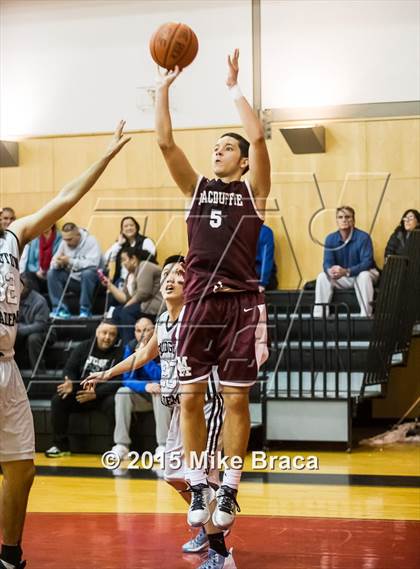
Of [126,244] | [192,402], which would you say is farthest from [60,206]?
[126,244]

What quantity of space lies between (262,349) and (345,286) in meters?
3.05

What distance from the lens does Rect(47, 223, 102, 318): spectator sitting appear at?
6492 mm

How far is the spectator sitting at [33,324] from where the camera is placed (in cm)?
677

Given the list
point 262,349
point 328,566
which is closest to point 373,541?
point 328,566

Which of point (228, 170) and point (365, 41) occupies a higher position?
point (365, 41)

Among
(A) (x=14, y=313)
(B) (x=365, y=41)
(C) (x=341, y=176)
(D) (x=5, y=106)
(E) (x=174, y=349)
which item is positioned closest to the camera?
(A) (x=14, y=313)

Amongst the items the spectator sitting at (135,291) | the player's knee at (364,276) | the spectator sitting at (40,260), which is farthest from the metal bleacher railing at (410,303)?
the spectator sitting at (40,260)

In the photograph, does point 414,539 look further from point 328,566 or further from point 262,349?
point 262,349

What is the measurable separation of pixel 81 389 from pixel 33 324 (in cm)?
57

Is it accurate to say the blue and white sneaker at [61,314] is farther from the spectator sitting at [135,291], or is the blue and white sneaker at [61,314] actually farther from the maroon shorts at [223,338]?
the maroon shorts at [223,338]

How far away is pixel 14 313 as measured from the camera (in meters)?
3.60

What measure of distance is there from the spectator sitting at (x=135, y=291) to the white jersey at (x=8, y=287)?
2.55 metres

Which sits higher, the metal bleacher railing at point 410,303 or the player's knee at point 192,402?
the metal bleacher railing at point 410,303

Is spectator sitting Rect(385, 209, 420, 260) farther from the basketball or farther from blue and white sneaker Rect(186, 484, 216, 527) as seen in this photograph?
blue and white sneaker Rect(186, 484, 216, 527)
